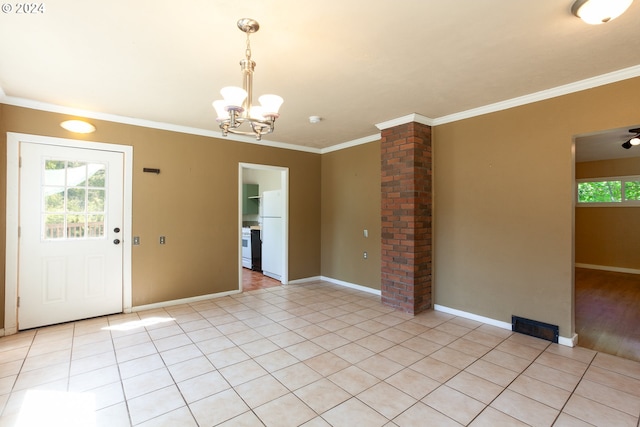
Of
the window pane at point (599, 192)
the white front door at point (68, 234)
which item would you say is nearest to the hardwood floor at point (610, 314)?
the window pane at point (599, 192)

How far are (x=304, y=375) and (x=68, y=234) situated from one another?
3.29 metres

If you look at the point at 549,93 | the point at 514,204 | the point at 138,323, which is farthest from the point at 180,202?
the point at 549,93

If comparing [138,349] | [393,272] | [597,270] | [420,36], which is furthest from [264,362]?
[597,270]

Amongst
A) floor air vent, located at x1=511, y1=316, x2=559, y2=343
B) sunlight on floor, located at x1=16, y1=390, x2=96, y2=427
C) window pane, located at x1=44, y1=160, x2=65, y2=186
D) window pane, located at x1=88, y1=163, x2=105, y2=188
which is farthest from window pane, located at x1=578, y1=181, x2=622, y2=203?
window pane, located at x1=44, y1=160, x2=65, y2=186

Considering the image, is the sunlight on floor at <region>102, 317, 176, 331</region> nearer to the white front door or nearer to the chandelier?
the white front door

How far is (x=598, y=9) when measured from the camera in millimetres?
1748

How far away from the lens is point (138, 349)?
289 cm

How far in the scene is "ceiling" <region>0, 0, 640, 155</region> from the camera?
73.5 inches

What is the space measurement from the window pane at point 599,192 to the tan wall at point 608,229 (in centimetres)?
18

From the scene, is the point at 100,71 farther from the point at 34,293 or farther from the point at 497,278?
the point at 497,278

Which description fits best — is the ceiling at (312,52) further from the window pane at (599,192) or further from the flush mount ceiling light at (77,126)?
the window pane at (599,192)

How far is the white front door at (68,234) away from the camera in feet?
11.0

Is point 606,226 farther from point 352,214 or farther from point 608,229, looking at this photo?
point 352,214

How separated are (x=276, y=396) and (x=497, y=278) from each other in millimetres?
2815
